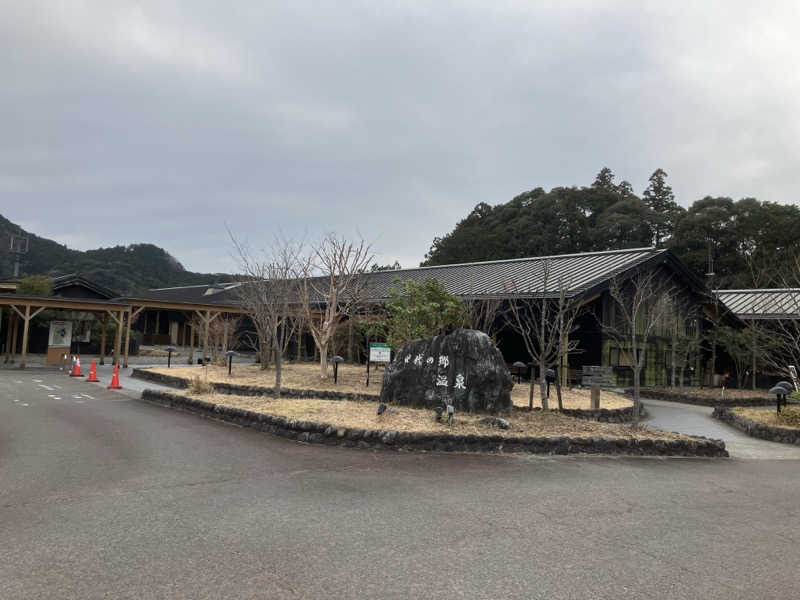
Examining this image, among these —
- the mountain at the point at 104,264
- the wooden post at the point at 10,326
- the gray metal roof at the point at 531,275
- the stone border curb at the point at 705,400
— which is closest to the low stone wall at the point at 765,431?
the stone border curb at the point at 705,400

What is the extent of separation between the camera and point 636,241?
144 ft

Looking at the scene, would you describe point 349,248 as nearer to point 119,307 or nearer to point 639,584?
point 119,307

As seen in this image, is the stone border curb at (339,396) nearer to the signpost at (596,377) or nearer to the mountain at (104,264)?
the signpost at (596,377)

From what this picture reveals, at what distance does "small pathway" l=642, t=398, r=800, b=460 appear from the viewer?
913 centimetres

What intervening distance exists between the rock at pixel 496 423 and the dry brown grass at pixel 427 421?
0.35 ft

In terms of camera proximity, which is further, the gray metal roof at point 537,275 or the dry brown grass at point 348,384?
the gray metal roof at point 537,275

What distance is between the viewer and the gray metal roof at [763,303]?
21984 mm

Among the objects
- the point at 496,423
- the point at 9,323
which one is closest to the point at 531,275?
the point at 496,423

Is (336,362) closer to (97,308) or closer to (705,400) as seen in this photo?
(705,400)

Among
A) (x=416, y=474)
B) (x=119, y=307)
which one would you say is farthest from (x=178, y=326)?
(x=416, y=474)

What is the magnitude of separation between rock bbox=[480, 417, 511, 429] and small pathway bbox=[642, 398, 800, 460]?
148 inches

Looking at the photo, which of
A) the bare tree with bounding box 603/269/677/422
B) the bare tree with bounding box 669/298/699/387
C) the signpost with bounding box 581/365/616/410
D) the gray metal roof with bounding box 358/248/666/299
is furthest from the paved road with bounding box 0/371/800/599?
the bare tree with bounding box 669/298/699/387

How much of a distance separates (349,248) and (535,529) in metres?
13.4

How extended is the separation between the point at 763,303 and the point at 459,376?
21.2m
